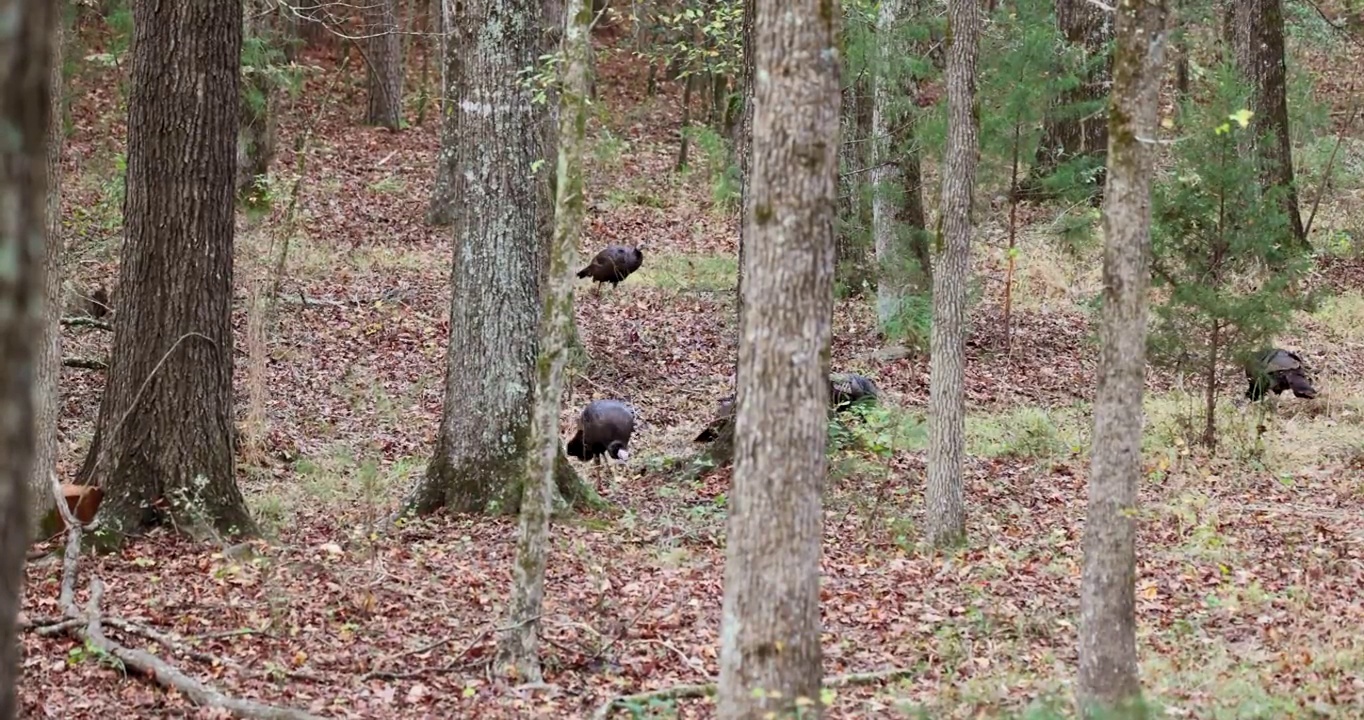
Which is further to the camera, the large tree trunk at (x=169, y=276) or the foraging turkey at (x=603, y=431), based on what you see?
the foraging turkey at (x=603, y=431)

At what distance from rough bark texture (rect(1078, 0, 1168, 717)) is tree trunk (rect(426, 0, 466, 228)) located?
15.9 meters

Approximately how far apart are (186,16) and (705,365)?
900 cm

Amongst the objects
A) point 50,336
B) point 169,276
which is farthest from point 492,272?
point 50,336

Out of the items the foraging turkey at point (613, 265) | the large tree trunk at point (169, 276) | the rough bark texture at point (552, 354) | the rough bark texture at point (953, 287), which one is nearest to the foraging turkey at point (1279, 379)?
the rough bark texture at point (953, 287)

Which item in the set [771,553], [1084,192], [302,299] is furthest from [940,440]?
[302,299]

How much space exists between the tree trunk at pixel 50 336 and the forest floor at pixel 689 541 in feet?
2.30

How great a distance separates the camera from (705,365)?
1677cm

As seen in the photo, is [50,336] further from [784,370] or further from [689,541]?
[784,370]

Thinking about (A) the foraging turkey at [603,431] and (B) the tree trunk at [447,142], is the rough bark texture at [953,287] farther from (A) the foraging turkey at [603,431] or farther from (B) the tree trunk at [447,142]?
(B) the tree trunk at [447,142]

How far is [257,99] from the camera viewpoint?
19.2 meters

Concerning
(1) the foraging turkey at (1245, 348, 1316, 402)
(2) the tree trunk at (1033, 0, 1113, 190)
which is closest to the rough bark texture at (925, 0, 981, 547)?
(1) the foraging turkey at (1245, 348, 1316, 402)

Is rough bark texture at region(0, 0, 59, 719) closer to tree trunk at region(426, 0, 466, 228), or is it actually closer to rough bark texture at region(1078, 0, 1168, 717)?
rough bark texture at region(1078, 0, 1168, 717)

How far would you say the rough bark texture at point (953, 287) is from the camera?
9.20 m

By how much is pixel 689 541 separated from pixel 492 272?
8.68 ft
